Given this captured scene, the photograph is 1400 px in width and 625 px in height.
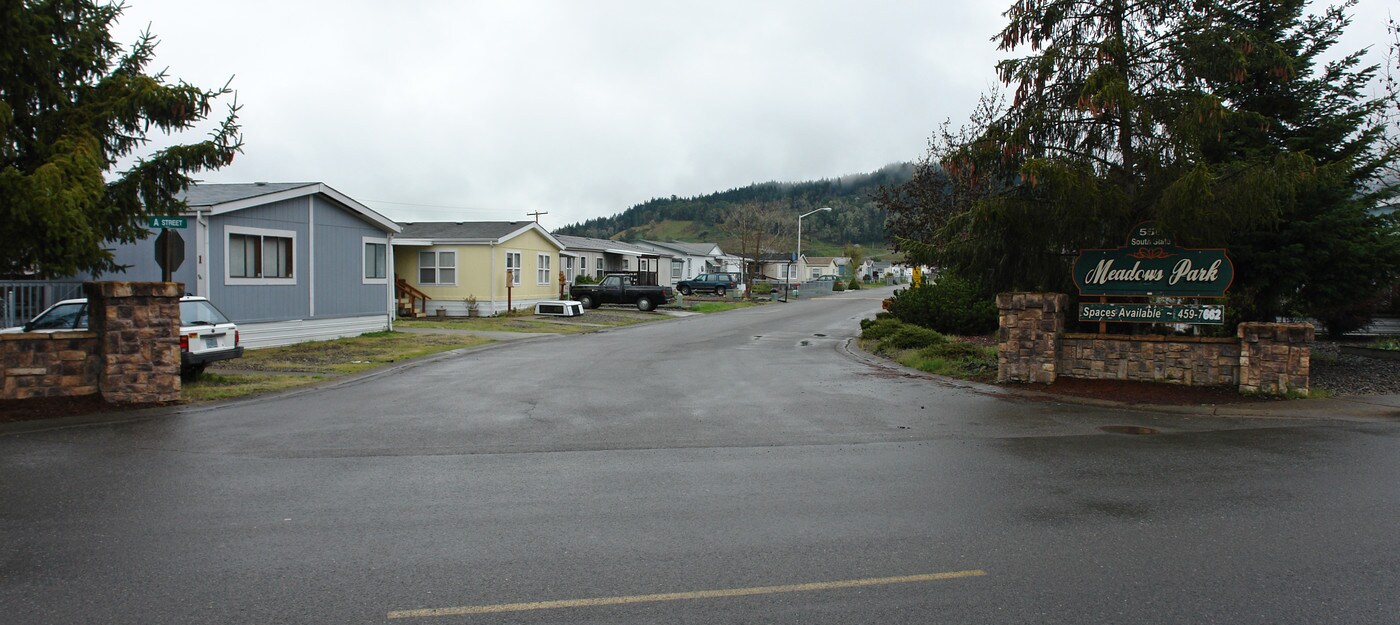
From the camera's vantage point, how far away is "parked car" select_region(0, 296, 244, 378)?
12.9 m

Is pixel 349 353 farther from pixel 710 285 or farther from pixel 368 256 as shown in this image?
pixel 710 285

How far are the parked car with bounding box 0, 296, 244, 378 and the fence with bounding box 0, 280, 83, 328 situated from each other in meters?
0.17

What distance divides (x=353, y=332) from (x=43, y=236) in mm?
13149

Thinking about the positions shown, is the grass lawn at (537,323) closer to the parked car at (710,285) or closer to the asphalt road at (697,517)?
the asphalt road at (697,517)

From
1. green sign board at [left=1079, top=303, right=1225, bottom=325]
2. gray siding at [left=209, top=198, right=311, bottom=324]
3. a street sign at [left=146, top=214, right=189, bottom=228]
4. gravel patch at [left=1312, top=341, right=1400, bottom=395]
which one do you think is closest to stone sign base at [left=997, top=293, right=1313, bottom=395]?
green sign board at [left=1079, top=303, right=1225, bottom=325]

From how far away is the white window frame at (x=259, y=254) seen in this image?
755 inches

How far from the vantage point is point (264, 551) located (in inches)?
218

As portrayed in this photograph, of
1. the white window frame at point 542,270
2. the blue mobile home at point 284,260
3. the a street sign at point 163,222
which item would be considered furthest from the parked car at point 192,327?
the white window frame at point 542,270

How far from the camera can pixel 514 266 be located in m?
35.4

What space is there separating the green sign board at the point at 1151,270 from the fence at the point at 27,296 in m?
15.6

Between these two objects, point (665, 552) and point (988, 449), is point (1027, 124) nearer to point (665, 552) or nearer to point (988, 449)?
point (988, 449)

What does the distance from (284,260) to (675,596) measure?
19.4m

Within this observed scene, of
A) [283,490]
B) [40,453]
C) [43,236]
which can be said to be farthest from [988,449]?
[43,236]

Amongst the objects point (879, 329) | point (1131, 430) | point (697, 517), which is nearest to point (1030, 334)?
point (1131, 430)
